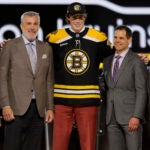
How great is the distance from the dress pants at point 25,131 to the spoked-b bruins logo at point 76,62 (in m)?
0.45

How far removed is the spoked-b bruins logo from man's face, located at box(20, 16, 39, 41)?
369 millimetres

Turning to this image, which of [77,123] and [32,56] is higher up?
[32,56]

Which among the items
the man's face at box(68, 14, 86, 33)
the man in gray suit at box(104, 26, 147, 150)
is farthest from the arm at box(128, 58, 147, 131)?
the man's face at box(68, 14, 86, 33)

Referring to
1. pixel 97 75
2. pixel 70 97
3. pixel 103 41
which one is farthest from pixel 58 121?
pixel 103 41

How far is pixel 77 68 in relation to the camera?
3.97m

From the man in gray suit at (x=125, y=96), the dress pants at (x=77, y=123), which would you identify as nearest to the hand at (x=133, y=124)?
the man in gray suit at (x=125, y=96)

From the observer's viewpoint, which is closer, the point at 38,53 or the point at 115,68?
the point at 38,53

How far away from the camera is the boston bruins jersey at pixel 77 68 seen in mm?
3975

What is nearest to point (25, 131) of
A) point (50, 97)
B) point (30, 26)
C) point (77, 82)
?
point (50, 97)

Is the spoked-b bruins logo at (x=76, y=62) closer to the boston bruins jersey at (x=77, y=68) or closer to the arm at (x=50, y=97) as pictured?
the boston bruins jersey at (x=77, y=68)

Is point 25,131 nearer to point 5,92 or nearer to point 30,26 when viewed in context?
point 5,92

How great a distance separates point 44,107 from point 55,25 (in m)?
1.77

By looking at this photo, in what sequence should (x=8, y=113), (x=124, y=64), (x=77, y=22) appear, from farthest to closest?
(x=77, y=22) < (x=124, y=64) < (x=8, y=113)

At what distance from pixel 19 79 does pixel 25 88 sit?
88 mm
